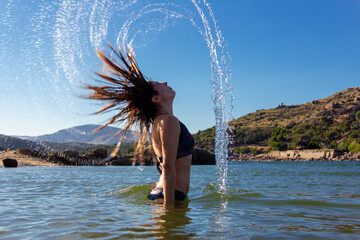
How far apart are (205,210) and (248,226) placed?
1163mm

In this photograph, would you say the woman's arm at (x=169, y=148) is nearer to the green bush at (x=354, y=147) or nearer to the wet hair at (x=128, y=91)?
the wet hair at (x=128, y=91)

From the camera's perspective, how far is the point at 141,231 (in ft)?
11.1

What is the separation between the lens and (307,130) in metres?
117

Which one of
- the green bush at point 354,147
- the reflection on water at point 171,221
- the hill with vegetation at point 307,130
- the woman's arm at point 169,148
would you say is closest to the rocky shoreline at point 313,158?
the green bush at point 354,147

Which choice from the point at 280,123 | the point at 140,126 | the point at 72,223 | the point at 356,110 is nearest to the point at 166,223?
the point at 72,223

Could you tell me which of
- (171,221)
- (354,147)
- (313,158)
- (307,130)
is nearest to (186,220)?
(171,221)

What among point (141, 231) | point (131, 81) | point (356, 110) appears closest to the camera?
point (141, 231)

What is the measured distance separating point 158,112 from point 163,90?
302mm

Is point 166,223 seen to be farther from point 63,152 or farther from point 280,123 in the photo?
point 280,123

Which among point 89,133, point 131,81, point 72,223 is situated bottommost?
point 72,223

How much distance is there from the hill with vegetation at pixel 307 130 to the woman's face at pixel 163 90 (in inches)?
3750

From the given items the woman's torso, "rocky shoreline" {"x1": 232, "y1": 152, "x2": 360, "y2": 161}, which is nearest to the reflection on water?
the woman's torso

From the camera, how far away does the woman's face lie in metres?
4.52

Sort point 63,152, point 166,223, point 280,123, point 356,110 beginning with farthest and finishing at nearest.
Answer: point 280,123 < point 356,110 < point 63,152 < point 166,223
